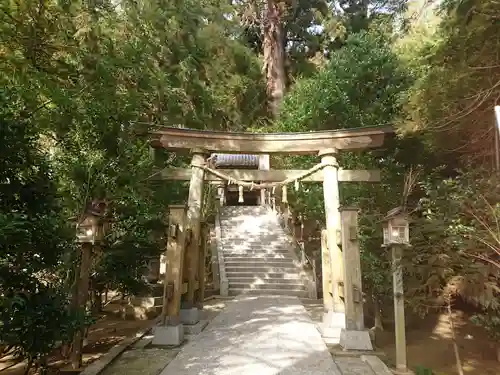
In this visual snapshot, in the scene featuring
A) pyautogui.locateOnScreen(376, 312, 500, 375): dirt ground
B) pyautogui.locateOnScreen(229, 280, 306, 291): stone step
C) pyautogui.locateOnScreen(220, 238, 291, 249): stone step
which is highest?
pyautogui.locateOnScreen(220, 238, 291, 249): stone step

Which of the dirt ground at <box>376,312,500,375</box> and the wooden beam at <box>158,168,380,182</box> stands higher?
the wooden beam at <box>158,168,380,182</box>

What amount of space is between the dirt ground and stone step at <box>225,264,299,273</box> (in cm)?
451

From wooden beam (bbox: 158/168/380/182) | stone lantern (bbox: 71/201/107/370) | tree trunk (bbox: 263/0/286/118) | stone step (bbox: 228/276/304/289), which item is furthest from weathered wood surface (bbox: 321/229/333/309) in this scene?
tree trunk (bbox: 263/0/286/118)

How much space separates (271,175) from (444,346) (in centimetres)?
448

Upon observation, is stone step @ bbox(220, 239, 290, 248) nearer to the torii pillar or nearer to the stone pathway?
the stone pathway

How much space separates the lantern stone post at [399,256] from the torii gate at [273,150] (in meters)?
1.73

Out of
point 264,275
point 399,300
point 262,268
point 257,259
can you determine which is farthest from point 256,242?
point 399,300

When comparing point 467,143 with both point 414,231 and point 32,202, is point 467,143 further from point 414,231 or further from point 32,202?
point 32,202

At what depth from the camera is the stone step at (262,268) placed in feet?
40.1

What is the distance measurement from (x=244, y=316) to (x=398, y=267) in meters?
4.05

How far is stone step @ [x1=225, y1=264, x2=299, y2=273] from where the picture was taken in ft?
40.1

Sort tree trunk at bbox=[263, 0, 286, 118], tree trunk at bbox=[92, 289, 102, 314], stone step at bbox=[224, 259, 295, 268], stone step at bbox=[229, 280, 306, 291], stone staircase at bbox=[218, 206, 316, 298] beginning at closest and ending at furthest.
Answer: tree trunk at bbox=[92, 289, 102, 314]
stone step at bbox=[229, 280, 306, 291]
stone staircase at bbox=[218, 206, 316, 298]
stone step at bbox=[224, 259, 295, 268]
tree trunk at bbox=[263, 0, 286, 118]

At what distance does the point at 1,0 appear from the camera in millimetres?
4301

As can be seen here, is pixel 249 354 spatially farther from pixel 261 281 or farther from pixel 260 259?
pixel 260 259
